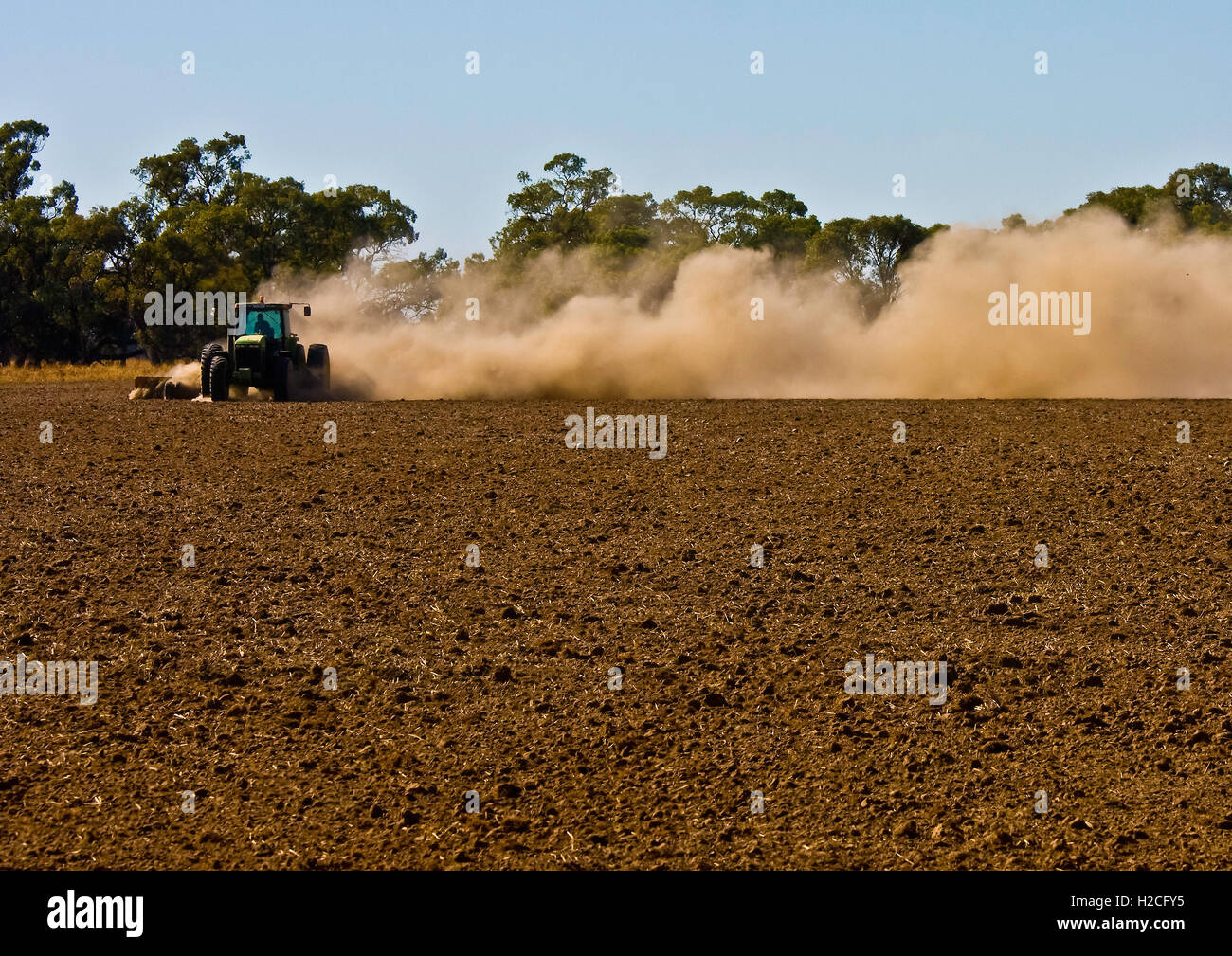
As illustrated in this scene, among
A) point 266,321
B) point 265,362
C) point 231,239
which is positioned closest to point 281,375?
point 265,362

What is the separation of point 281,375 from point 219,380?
165 cm

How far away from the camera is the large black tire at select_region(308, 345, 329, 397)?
32438mm

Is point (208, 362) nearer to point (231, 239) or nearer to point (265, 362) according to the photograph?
point (265, 362)

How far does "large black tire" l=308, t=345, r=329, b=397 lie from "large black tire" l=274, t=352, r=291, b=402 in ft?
5.30

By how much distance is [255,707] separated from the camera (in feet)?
34.2

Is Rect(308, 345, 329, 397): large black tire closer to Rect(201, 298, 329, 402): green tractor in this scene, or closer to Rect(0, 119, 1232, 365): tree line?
Rect(201, 298, 329, 402): green tractor

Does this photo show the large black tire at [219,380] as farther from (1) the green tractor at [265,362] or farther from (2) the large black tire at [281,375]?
(2) the large black tire at [281,375]

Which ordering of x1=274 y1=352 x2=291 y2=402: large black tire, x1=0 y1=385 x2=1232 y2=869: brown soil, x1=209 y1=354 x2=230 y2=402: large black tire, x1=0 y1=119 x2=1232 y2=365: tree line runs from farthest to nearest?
x1=0 y1=119 x2=1232 y2=365: tree line → x1=209 y1=354 x2=230 y2=402: large black tire → x1=274 y1=352 x2=291 y2=402: large black tire → x1=0 y1=385 x2=1232 y2=869: brown soil

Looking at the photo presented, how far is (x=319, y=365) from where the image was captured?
107 ft

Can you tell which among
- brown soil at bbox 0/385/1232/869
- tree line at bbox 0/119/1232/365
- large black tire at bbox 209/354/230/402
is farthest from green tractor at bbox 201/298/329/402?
tree line at bbox 0/119/1232/365

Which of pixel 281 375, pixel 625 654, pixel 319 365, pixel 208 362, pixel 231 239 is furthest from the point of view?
pixel 231 239

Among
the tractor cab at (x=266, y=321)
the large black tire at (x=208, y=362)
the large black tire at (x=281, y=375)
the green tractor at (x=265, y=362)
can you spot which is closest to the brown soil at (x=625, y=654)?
the large black tire at (x=281, y=375)

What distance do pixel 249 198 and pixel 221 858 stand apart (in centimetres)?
6751
